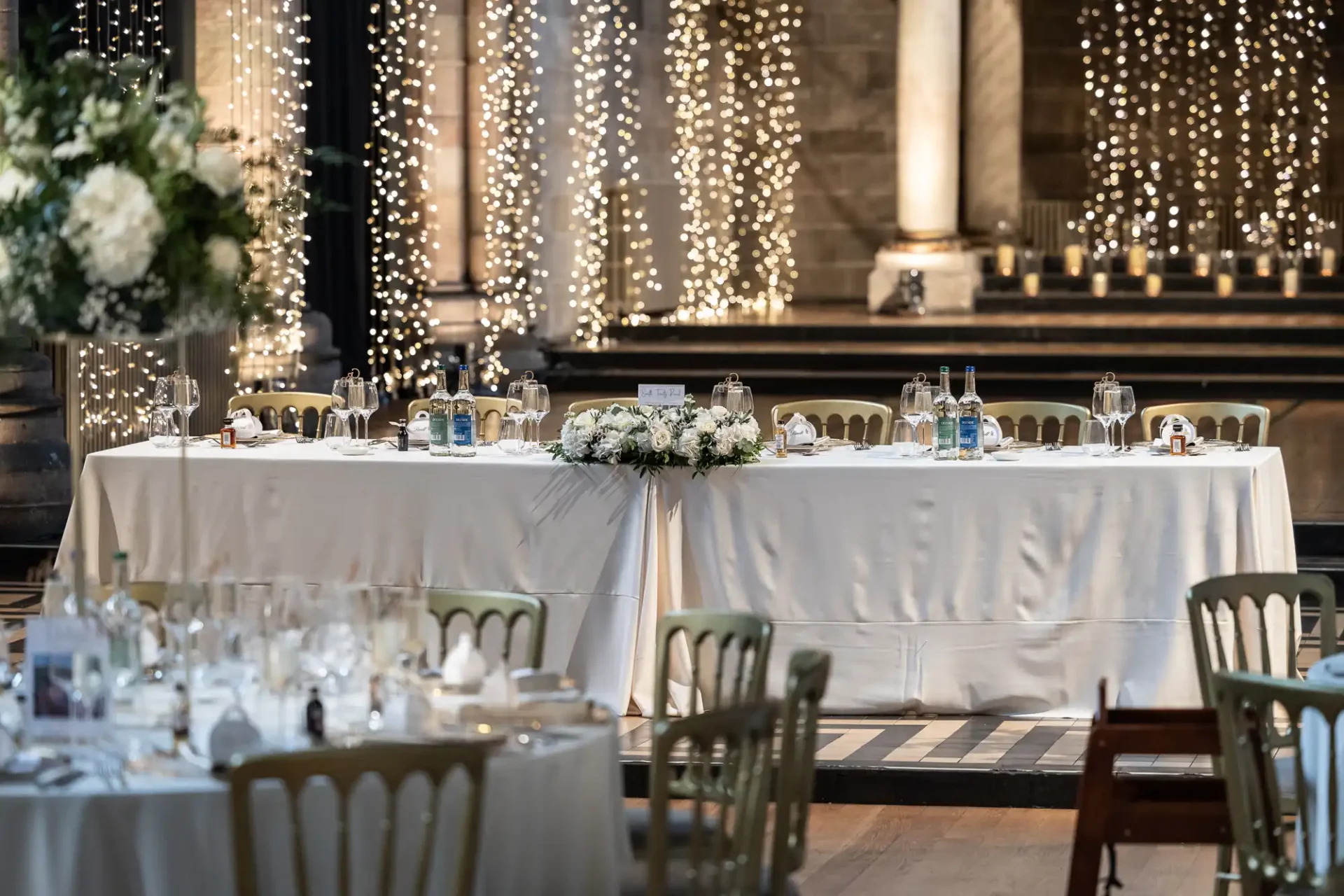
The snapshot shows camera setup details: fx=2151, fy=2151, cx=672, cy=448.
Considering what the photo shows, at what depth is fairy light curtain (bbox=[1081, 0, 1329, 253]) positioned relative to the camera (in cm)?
1967

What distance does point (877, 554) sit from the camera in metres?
6.34

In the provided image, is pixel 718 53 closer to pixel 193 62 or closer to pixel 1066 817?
pixel 193 62

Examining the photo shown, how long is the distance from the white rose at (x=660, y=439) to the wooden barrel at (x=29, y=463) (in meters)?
4.03

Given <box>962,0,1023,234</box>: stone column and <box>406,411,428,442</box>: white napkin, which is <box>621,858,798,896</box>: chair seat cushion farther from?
<box>962,0,1023,234</box>: stone column

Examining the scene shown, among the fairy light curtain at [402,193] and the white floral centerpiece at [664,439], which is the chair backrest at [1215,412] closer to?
the white floral centerpiece at [664,439]

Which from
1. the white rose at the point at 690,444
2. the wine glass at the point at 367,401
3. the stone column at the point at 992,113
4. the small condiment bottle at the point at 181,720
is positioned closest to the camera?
the small condiment bottle at the point at 181,720

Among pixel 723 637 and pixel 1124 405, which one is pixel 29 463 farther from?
pixel 723 637

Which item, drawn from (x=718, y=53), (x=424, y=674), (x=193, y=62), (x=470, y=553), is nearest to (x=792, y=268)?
(x=718, y=53)

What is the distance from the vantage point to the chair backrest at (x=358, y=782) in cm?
290

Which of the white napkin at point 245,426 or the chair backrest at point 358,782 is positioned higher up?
the white napkin at point 245,426

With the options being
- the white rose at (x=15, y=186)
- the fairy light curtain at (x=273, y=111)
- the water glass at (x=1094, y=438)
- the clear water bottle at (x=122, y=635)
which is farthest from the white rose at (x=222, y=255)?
the fairy light curtain at (x=273, y=111)

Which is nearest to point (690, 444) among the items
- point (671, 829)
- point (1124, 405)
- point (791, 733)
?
point (1124, 405)

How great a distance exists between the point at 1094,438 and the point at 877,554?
799 millimetres

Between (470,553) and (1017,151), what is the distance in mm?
12642
